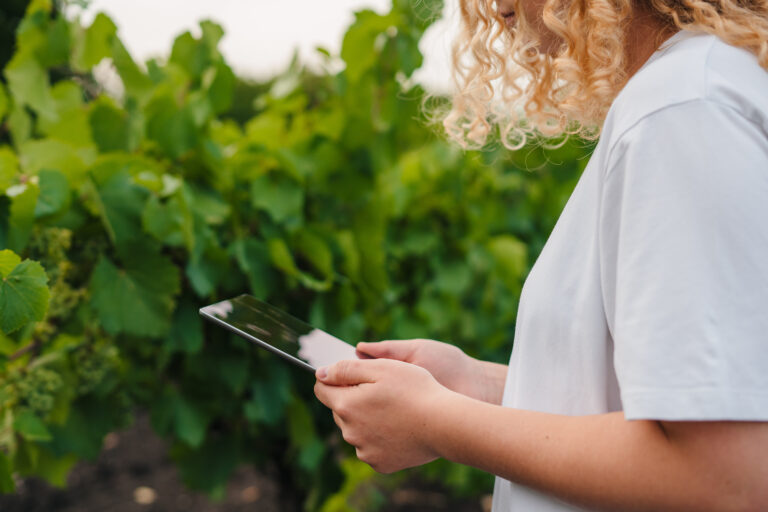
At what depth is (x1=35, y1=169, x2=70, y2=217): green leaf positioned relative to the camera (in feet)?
4.46

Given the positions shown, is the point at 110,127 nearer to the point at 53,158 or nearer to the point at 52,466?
the point at 53,158

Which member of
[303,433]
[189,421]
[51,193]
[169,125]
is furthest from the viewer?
[303,433]

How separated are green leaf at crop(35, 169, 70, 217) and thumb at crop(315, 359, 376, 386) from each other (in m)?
0.79

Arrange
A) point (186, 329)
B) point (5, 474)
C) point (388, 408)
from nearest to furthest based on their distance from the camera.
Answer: point (388, 408), point (5, 474), point (186, 329)

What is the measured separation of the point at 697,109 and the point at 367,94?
1539 millimetres

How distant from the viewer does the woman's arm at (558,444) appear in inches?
25.0

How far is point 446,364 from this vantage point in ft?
3.73

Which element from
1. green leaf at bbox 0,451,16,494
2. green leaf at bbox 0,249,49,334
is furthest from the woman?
green leaf at bbox 0,451,16,494

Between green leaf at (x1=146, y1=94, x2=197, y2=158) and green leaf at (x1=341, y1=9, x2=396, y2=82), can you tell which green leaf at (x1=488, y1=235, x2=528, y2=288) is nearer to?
green leaf at (x1=341, y1=9, x2=396, y2=82)

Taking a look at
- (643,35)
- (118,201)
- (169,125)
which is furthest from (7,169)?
(643,35)

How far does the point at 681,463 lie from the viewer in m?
0.65

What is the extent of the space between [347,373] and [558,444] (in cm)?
33

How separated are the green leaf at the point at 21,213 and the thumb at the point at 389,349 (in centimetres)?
73

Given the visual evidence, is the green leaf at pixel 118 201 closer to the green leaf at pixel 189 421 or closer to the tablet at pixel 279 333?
the tablet at pixel 279 333
